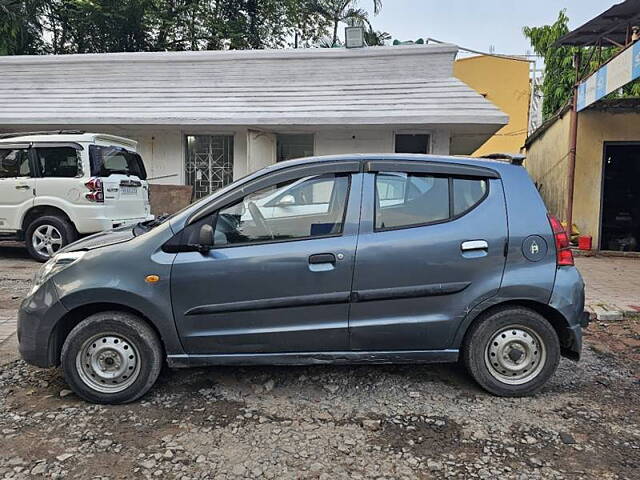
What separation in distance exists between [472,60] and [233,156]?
14757 millimetres

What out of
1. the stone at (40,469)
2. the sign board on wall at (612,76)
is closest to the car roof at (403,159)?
the stone at (40,469)

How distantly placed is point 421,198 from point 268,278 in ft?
3.93

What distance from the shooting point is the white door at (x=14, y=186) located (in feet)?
27.9

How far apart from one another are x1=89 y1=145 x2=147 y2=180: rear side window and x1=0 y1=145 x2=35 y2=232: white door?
1.17 metres

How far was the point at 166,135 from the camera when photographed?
12117mm

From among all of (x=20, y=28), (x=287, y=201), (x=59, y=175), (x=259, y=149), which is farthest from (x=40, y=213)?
(x=20, y=28)

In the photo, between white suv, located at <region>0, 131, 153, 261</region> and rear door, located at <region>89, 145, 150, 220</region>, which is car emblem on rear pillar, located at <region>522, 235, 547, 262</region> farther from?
rear door, located at <region>89, 145, 150, 220</region>

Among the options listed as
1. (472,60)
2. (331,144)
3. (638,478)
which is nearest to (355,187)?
(638,478)

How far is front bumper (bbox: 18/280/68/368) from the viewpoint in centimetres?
346

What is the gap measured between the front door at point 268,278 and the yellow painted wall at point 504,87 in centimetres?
2016

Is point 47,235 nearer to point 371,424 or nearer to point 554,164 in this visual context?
point 371,424

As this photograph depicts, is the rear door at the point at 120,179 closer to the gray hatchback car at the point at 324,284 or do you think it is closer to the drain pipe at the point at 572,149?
the gray hatchback car at the point at 324,284

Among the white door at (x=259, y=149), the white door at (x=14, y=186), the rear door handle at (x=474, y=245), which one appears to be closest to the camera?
the rear door handle at (x=474, y=245)

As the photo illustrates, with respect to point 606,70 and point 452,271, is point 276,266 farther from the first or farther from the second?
point 606,70
